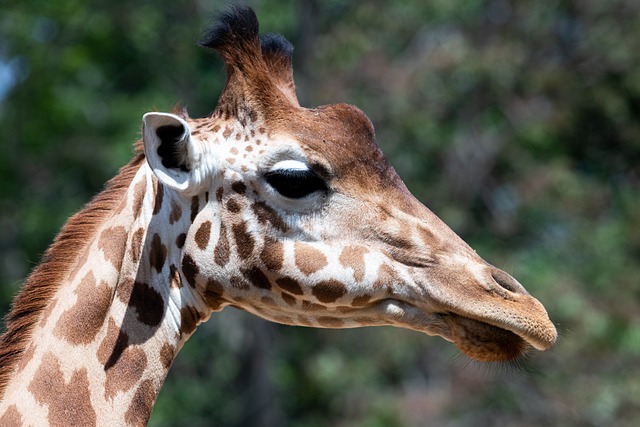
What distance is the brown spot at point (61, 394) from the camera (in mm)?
4578

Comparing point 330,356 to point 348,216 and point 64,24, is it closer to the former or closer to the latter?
point 64,24

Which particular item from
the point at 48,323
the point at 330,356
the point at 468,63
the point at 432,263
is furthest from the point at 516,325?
the point at 468,63

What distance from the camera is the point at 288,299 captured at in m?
4.96

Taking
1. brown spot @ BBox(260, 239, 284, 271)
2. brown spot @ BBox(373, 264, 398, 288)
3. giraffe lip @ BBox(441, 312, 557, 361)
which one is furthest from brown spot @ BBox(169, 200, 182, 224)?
giraffe lip @ BBox(441, 312, 557, 361)

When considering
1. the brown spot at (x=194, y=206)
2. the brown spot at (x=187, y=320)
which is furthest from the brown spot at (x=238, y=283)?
the brown spot at (x=194, y=206)

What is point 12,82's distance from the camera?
2481cm

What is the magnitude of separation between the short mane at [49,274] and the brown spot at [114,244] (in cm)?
12

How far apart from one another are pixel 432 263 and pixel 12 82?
21.6 meters

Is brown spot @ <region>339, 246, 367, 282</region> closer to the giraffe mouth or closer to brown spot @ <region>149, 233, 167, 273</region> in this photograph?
the giraffe mouth

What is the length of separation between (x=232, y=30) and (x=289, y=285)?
1.37 m

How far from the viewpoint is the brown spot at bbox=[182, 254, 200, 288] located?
4.93m

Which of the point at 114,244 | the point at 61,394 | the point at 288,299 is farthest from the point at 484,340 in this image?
the point at 61,394

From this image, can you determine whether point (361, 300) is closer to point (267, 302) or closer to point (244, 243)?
point (267, 302)

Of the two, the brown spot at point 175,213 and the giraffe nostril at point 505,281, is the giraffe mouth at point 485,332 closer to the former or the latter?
the giraffe nostril at point 505,281
